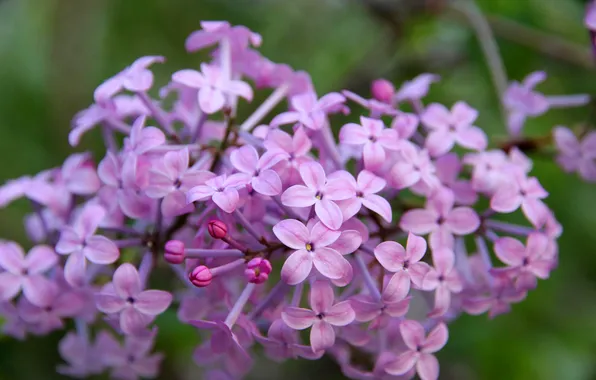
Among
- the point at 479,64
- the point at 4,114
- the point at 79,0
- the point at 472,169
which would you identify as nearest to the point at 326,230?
the point at 472,169

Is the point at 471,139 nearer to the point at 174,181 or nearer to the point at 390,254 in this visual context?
the point at 390,254

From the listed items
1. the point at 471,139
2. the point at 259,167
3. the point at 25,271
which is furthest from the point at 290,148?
the point at 25,271

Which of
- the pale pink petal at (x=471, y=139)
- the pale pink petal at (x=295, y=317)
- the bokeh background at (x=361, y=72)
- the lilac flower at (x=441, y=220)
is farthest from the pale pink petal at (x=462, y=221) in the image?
the bokeh background at (x=361, y=72)

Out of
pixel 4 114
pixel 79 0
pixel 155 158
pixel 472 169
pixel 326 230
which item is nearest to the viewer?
pixel 326 230

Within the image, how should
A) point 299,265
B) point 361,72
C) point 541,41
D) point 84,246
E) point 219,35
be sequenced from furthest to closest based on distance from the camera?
point 361,72, point 541,41, point 219,35, point 84,246, point 299,265

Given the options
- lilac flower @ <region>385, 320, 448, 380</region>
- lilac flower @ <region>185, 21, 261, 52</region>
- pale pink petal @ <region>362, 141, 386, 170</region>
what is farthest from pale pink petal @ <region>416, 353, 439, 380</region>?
lilac flower @ <region>185, 21, 261, 52</region>

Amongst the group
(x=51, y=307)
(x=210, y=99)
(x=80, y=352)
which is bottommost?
(x=80, y=352)

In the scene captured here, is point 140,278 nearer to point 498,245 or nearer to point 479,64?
point 498,245
